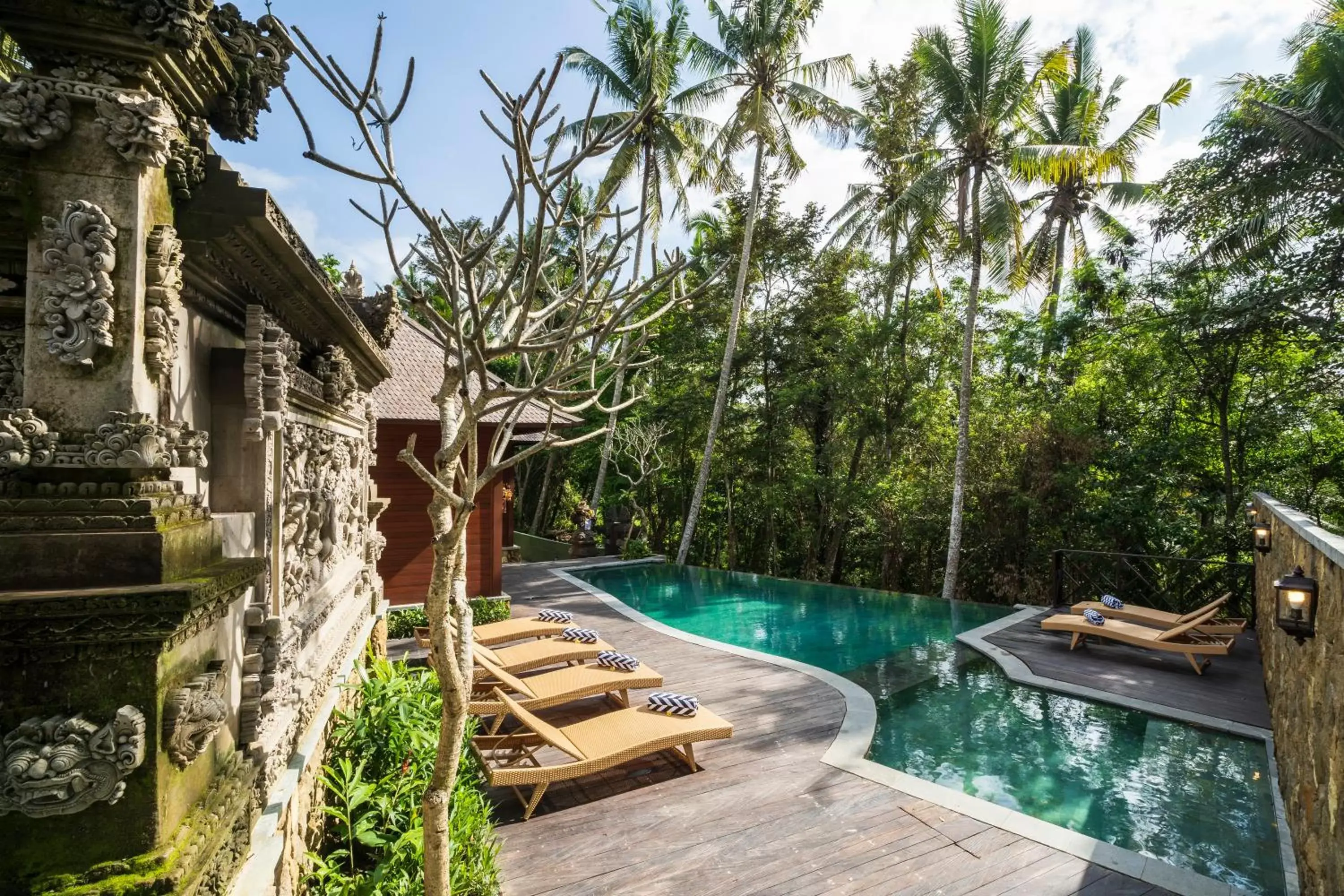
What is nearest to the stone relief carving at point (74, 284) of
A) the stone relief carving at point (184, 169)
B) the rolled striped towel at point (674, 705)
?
the stone relief carving at point (184, 169)

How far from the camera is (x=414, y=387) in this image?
36.4ft

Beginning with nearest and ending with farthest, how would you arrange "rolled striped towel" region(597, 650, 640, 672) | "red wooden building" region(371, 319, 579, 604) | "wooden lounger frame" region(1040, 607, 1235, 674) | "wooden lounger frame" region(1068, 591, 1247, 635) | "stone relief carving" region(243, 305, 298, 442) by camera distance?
1. "stone relief carving" region(243, 305, 298, 442)
2. "rolled striped towel" region(597, 650, 640, 672)
3. "wooden lounger frame" region(1040, 607, 1235, 674)
4. "wooden lounger frame" region(1068, 591, 1247, 635)
5. "red wooden building" region(371, 319, 579, 604)

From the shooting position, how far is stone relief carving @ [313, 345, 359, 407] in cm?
399

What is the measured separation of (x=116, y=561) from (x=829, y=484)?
1583cm

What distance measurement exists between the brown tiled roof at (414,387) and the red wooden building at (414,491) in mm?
15

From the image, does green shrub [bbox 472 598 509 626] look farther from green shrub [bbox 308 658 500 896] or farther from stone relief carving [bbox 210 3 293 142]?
stone relief carving [bbox 210 3 293 142]

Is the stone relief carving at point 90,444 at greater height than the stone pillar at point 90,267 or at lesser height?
lesser

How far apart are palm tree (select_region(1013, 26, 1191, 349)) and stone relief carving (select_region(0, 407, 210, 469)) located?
15.1 meters

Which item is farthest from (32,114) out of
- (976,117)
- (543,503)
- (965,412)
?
(543,503)

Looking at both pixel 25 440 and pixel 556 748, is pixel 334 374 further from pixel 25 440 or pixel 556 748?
pixel 556 748

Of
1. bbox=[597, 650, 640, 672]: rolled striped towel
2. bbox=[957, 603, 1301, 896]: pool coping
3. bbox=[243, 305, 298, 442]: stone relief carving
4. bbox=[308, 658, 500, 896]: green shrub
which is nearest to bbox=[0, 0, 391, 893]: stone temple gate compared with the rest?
bbox=[243, 305, 298, 442]: stone relief carving

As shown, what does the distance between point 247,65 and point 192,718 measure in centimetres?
223

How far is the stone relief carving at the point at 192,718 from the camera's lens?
1.69 meters

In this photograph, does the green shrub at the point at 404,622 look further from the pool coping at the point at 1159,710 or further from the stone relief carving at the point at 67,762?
the stone relief carving at the point at 67,762
